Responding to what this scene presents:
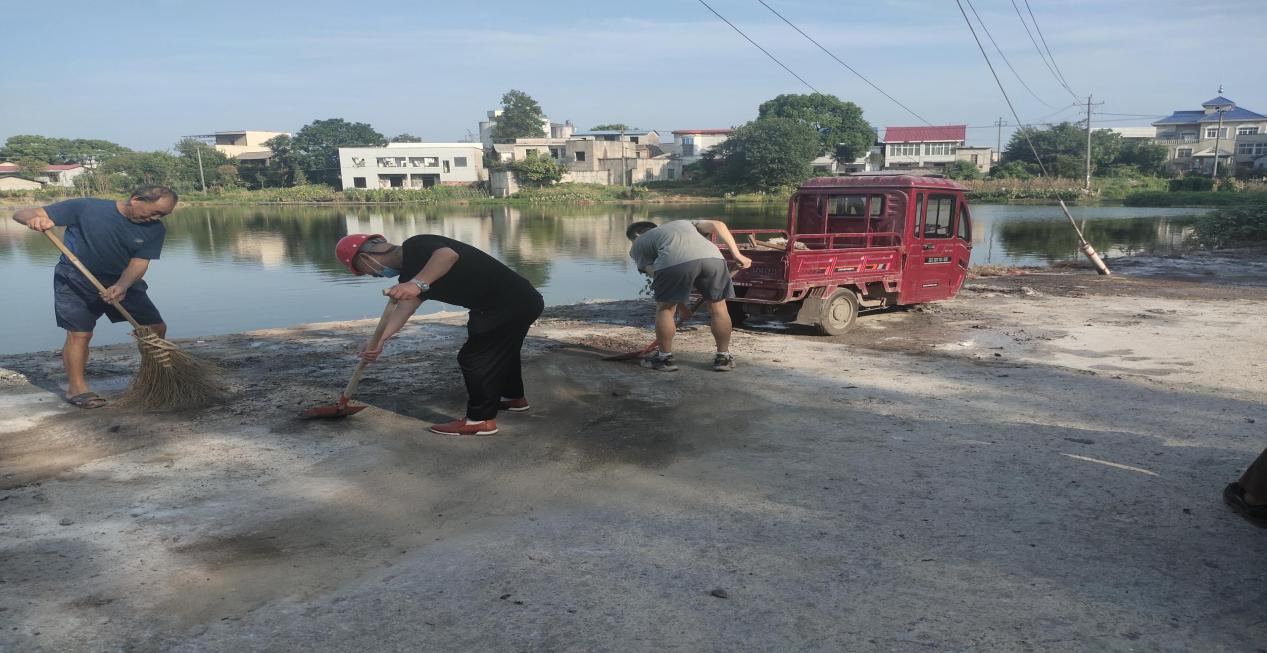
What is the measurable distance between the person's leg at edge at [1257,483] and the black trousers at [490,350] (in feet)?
12.3

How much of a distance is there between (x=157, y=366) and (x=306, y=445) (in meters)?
1.60

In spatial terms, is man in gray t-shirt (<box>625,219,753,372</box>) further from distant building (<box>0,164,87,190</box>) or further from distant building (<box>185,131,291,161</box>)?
distant building (<box>185,131,291,161</box>)

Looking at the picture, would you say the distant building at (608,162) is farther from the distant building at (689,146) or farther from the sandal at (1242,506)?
the sandal at (1242,506)

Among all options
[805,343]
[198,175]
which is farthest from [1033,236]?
[198,175]

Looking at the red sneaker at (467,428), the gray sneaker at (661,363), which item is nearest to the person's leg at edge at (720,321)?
the gray sneaker at (661,363)

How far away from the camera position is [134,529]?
11.6 ft

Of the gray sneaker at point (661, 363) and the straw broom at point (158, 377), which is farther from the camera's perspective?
the gray sneaker at point (661, 363)

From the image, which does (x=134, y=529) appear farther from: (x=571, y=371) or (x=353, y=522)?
(x=571, y=371)

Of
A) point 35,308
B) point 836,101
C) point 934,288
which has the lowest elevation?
point 35,308

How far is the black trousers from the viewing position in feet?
15.8

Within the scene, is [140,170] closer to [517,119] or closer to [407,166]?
[407,166]

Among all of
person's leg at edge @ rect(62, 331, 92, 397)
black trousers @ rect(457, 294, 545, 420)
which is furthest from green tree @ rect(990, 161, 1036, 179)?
person's leg at edge @ rect(62, 331, 92, 397)

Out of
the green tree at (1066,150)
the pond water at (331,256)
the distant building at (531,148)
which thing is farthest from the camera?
the distant building at (531,148)

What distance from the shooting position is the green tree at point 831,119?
276 feet
